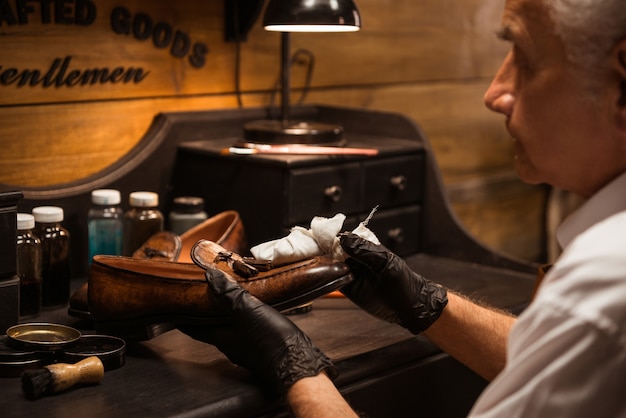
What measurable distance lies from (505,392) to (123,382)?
640 mm

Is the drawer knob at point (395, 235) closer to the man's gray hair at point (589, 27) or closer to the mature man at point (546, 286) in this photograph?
the mature man at point (546, 286)

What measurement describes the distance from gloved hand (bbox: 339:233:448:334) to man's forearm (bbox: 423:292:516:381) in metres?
0.02

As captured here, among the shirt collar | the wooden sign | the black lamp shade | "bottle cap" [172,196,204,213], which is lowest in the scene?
"bottle cap" [172,196,204,213]

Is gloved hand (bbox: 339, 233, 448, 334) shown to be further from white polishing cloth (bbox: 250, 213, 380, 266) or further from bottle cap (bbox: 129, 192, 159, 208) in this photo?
bottle cap (bbox: 129, 192, 159, 208)

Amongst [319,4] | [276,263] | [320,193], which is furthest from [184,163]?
[276,263]

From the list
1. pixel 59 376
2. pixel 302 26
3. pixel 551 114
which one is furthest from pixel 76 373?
pixel 302 26

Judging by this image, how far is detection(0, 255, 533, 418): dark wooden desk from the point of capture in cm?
131

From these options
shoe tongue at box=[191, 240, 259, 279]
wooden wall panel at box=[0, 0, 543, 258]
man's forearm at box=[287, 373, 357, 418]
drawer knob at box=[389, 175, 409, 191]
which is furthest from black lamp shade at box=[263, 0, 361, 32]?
man's forearm at box=[287, 373, 357, 418]

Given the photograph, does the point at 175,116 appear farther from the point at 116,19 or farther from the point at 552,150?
the point at 552,150

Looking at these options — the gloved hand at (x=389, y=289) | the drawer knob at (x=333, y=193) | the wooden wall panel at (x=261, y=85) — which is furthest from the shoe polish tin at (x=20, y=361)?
the drawer knob at (x=333, y=193)

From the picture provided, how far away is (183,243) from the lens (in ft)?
6.23

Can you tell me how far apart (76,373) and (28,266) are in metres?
0.41

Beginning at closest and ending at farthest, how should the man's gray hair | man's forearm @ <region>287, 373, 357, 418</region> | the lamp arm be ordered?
the man's gray hair → man's forearm @ <region>287, 373, 357, 418</region> → the lamp arm

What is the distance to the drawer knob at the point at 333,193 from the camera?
2.08m
